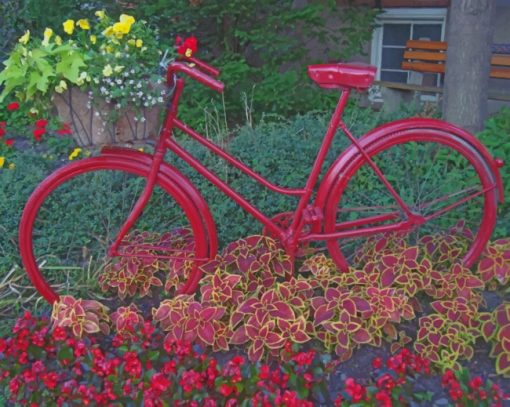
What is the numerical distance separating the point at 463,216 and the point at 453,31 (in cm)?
119

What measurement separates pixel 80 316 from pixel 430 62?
3.93m

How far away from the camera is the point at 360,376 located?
2486mm

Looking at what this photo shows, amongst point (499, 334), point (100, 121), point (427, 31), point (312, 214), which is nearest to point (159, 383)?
point (312, 214)

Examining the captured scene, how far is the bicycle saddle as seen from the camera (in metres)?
2.61

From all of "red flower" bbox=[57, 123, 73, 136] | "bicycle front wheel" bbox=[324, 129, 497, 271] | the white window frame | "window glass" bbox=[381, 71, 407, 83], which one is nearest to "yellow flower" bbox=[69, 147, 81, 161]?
"red flower" bbox=[57, 123, 73, 136]

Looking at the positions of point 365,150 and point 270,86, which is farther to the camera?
point 270,86

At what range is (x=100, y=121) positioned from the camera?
433cm

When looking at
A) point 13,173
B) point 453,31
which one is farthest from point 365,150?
point 13,173

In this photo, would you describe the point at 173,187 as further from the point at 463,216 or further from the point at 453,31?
the point at 453,31

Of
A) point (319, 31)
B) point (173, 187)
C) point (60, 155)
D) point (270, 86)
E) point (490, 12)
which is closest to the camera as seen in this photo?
point (173, 187)

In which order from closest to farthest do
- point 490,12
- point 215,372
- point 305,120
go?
1. point 215,372
2. point 490,12
3. point 305,120

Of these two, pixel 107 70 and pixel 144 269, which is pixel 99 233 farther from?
pixel 107 70

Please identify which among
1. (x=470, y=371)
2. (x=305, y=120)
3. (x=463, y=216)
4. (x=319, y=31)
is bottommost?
(x=470, y=371)

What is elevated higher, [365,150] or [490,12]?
[490,12]
